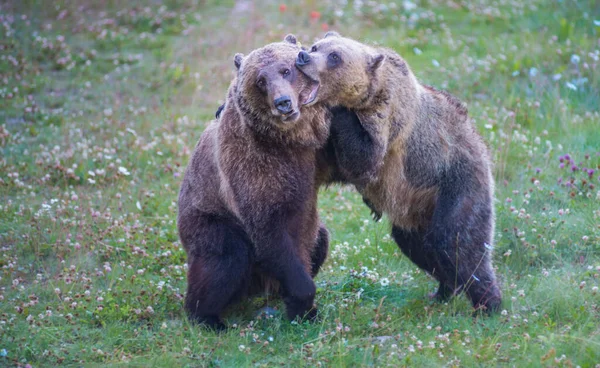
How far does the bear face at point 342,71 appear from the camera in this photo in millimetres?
5828

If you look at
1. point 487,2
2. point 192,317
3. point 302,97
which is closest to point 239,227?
point 192,317

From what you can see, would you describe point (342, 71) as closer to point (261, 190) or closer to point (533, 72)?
point (261, 190)

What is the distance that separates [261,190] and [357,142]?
0.81 meters

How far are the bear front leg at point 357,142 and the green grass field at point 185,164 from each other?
103 cm

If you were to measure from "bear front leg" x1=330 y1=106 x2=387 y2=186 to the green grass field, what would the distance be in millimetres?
1031

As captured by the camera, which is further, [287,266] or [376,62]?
[376,62]

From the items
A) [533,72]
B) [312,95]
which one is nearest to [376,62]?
[312,95]

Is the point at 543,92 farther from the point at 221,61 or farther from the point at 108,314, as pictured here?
the point at 108,314

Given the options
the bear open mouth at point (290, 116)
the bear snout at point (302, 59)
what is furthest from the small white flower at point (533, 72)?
the bear open mouth at point (290, 116)

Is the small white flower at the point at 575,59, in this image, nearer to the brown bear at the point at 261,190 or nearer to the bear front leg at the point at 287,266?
the brown bear at the point at 261,190

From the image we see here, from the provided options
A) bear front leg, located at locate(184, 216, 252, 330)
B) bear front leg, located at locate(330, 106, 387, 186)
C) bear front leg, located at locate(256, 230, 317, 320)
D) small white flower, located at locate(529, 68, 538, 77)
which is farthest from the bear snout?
small white flower, located at locate(529, 68, 538, 77)

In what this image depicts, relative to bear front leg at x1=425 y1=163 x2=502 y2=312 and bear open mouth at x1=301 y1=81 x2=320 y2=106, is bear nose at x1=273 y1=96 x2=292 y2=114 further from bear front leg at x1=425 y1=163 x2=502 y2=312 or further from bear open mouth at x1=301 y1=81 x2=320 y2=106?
bear front leg at x1=425 y1=163 x2=502 y2=312

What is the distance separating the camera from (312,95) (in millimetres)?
5754

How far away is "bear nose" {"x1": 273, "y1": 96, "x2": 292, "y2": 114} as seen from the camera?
5.34 m
